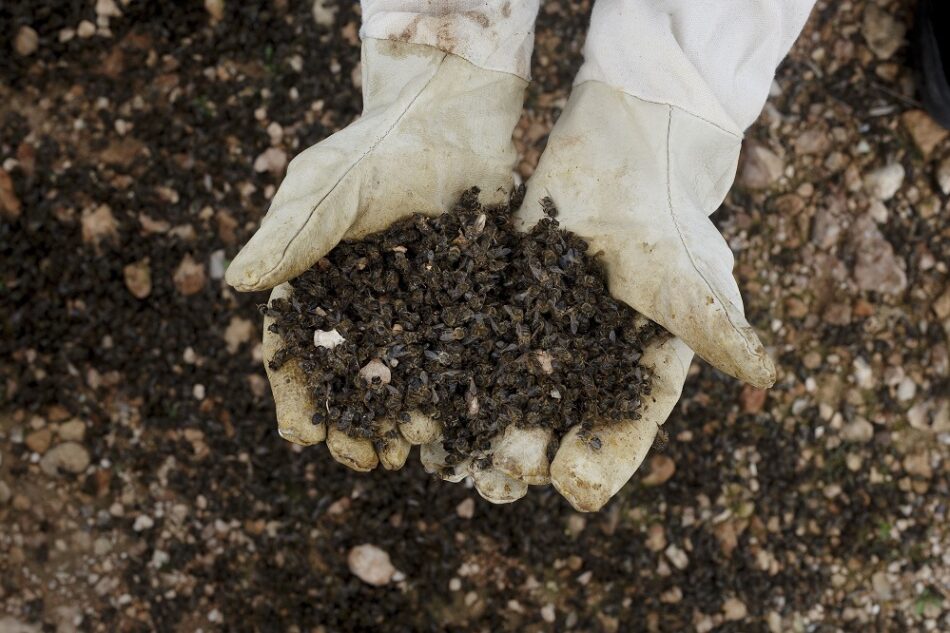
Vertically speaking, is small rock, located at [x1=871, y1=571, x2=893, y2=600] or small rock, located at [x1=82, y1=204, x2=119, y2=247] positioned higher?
small rock, located at [x1=82, y1=204, x2=119, y2=247]

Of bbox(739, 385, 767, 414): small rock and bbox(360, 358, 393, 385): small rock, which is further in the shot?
bbox(739, 385, 767, 414): small rock

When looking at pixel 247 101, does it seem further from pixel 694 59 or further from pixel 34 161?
pixel 694 59

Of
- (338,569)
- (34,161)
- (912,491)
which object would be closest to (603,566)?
(338,569)

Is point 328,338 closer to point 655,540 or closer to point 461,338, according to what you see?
point 461,338

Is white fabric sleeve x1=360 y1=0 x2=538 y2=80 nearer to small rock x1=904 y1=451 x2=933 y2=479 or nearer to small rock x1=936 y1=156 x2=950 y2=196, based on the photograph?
small rock x1=936 y1=156 x2=950 y2=196

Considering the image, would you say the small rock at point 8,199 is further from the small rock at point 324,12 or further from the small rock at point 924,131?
the small rock at point 924,131

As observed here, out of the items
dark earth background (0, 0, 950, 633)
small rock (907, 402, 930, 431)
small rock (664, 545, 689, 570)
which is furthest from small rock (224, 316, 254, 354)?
small rock (907, 402, 930, 431)
